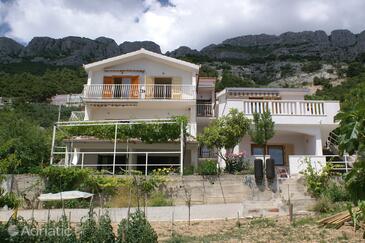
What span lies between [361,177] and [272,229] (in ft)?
20.9

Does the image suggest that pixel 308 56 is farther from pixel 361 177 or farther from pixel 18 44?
pixel 361 177

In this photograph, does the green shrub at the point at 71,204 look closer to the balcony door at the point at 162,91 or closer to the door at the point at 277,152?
the balcony door at the point at 162,91

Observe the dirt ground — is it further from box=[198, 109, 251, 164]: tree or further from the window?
the window

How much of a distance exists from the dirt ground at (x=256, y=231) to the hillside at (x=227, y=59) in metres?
35.5

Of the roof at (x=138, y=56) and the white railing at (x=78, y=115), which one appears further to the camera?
the roof at (x=138, y=56)

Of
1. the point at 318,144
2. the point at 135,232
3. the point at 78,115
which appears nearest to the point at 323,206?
the point at 318,144

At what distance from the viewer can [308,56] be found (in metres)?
84.4

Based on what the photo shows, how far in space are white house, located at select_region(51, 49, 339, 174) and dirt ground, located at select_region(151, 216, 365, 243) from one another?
24.3 ft

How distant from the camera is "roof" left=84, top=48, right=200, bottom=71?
26312 millimetres

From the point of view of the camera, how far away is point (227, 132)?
1961cm

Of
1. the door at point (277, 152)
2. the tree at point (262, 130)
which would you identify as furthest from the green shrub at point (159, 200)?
the door at point (277, 152)

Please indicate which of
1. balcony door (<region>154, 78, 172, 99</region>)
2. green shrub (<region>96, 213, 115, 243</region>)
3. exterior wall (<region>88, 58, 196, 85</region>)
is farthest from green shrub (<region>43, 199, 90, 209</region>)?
exterior wall (<region>88, 58, 196, 85</region>)

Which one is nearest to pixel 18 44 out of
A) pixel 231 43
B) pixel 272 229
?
pixel 231 43

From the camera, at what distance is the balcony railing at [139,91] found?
83.2 ft
